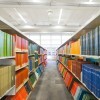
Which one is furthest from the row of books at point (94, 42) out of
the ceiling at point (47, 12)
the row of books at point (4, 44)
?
the row of books at point (4, 44)

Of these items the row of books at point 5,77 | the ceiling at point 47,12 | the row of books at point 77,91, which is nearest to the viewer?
the row of books at point 5,77

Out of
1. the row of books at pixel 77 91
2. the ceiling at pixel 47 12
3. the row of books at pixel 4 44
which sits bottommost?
the row of books at pixel 77 91

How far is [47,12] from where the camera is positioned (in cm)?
801

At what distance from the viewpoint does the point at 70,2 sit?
5.75 meters

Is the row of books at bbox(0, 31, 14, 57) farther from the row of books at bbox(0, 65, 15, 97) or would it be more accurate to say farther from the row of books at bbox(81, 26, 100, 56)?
the row of books at bbox(81, 26, 100, 56)

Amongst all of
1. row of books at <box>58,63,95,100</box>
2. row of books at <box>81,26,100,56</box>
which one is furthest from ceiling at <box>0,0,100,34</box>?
row of books at <box>58,63,95,100</box>

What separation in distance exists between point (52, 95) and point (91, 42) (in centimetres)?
284

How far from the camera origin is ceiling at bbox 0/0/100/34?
565cm

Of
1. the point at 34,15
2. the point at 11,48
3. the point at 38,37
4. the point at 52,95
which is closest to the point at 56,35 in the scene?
the point at 38,37

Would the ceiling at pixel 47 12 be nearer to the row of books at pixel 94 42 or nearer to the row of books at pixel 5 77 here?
the row of books at pixel 94 42

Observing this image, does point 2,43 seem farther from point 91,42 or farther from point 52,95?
point 52,95

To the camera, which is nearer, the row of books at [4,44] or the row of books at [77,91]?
the row of books at [4,44]

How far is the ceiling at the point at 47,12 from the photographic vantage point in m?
5.65

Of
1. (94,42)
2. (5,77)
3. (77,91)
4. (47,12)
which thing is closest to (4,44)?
(5,77)
